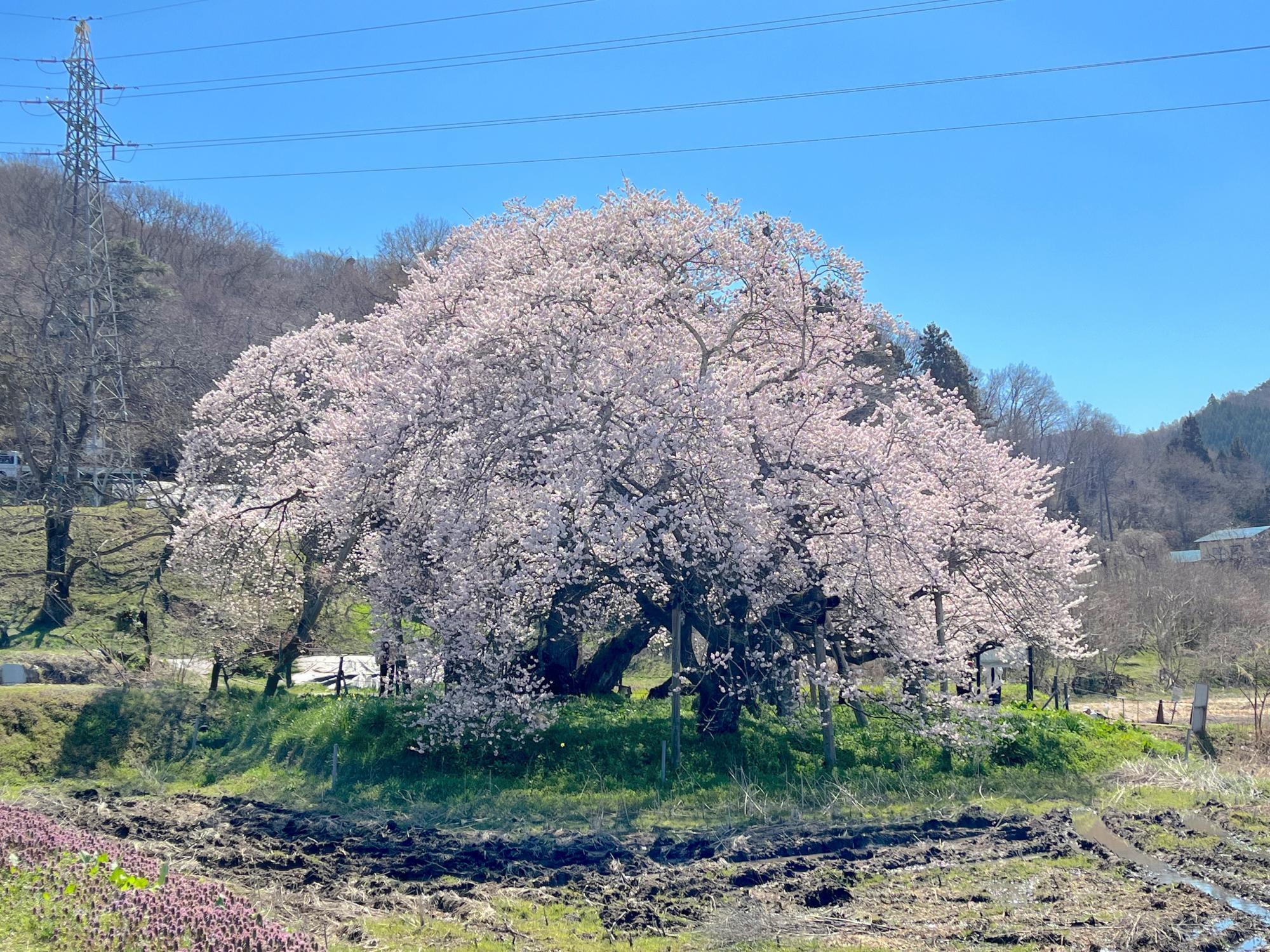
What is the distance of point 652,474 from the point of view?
12508 mm

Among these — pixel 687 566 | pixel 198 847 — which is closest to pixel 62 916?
pixel 198 847

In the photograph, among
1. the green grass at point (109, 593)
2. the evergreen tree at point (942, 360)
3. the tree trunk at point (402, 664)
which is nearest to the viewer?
the tree trunk at point (402, 664)

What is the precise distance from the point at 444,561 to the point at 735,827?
15.7 feet

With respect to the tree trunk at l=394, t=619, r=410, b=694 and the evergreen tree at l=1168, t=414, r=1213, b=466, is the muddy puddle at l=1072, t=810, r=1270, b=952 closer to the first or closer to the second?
the tree trunk at l=394, t=619, r=410, b=694

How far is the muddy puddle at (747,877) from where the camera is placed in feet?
23.3

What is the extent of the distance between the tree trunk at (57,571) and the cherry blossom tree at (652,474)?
26.2 ft

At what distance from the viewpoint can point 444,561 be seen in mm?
12289

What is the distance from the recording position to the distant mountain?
264ft

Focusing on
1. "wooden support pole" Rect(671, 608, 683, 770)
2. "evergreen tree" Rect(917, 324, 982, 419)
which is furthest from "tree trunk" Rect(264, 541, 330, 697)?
"evergreen tree" Rect(917, 324, 982, 419)

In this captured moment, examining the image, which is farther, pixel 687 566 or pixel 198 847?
pixel 687 566

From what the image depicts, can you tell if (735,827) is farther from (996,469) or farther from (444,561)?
(996,469)

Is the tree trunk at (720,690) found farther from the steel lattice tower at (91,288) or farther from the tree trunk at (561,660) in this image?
the steel lattice tower at (91,288)

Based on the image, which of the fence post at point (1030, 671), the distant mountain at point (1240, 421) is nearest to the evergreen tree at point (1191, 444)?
the distant mountain at point (1240, 421)

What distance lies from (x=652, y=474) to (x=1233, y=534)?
54.1 m
